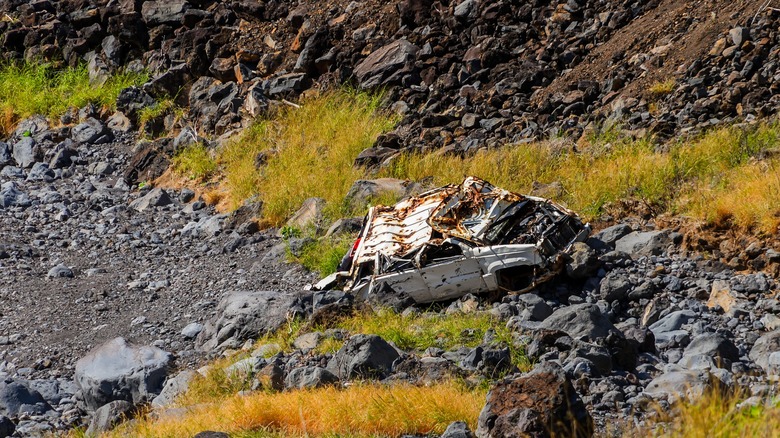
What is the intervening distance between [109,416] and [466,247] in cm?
350

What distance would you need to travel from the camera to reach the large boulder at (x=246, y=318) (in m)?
9.55

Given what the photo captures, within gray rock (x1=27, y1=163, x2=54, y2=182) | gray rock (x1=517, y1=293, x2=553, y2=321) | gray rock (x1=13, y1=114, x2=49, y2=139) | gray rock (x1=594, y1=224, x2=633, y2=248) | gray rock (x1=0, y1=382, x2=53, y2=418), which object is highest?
gray rock (x1=517, y1=293, x2=553, y2=321)

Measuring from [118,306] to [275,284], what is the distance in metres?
1.87

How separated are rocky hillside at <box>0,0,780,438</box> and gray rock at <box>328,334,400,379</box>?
0.06 feet

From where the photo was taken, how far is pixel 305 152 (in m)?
14.7

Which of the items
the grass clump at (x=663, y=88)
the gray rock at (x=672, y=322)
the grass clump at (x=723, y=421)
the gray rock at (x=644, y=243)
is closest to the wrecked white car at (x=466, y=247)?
the gray rock at (x=644, y=243)

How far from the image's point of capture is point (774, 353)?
718 cm

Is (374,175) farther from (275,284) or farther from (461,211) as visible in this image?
(461,211)

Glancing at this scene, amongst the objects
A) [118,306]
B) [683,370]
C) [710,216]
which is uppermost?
[683,370]

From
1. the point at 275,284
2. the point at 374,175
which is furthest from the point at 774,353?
the point at 374,175

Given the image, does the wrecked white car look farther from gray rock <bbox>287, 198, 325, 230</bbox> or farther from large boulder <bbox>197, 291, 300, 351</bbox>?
gray rock <bbox>287, 198, 325, 230</bbox>

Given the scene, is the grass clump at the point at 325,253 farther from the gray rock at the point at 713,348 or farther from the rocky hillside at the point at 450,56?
the gray rock at the point at 713,348

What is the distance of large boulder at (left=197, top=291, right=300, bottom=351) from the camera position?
31.3 feet

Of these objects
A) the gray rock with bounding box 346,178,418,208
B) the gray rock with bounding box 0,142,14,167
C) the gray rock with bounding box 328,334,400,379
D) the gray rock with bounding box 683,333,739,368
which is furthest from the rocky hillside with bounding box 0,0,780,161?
the gray rock with bounding box 328,334,400,379
